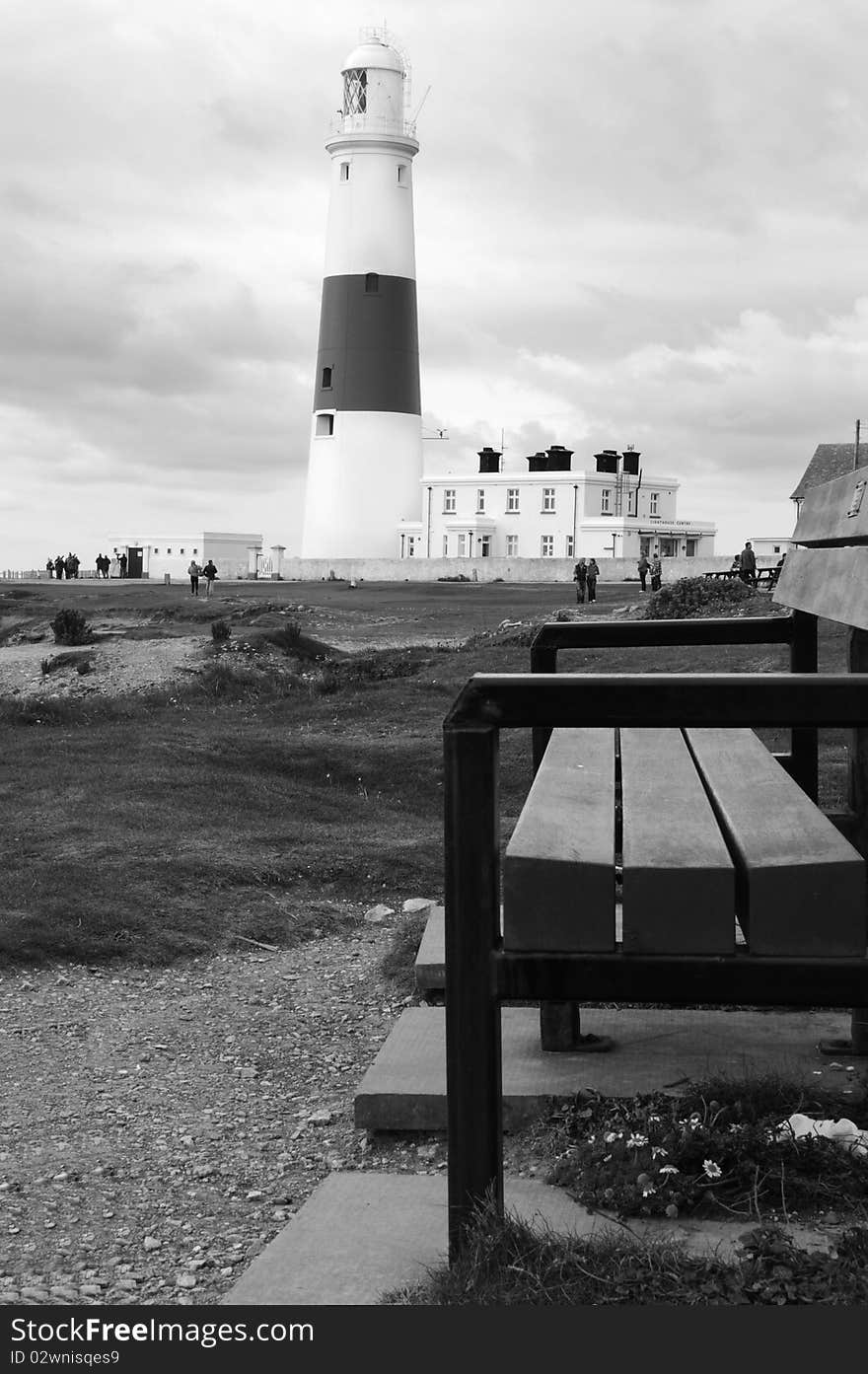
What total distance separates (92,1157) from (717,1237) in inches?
71.6

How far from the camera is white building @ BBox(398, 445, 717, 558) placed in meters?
66.1

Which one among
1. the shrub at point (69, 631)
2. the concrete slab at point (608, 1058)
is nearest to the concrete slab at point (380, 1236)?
the concrete slab at point (608, 1058)

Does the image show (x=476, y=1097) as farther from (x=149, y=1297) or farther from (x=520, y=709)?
(x=149, y=1297)

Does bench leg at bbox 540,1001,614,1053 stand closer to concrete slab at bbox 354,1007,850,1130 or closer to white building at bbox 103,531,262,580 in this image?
concrete slab at bbox 354,1007,850,1130

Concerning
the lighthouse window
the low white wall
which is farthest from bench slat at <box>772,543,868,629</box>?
the lighthouse window

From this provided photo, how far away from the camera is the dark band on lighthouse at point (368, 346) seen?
54750mm

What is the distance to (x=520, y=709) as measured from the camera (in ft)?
8.75

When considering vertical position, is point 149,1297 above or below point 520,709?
below

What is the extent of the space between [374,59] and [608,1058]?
57.4m

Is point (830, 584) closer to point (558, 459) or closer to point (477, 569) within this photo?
point (477, 569)

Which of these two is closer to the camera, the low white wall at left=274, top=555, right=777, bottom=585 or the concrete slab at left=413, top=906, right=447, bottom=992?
the concrete slab at left=413, top=906, right=447, bottom=992

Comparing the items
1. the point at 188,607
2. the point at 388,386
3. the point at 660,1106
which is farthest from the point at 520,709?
the point at 388,386

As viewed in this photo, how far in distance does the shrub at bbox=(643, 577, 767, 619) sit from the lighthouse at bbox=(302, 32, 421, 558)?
33.5 m

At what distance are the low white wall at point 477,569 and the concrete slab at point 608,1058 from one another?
45623 millimetres
